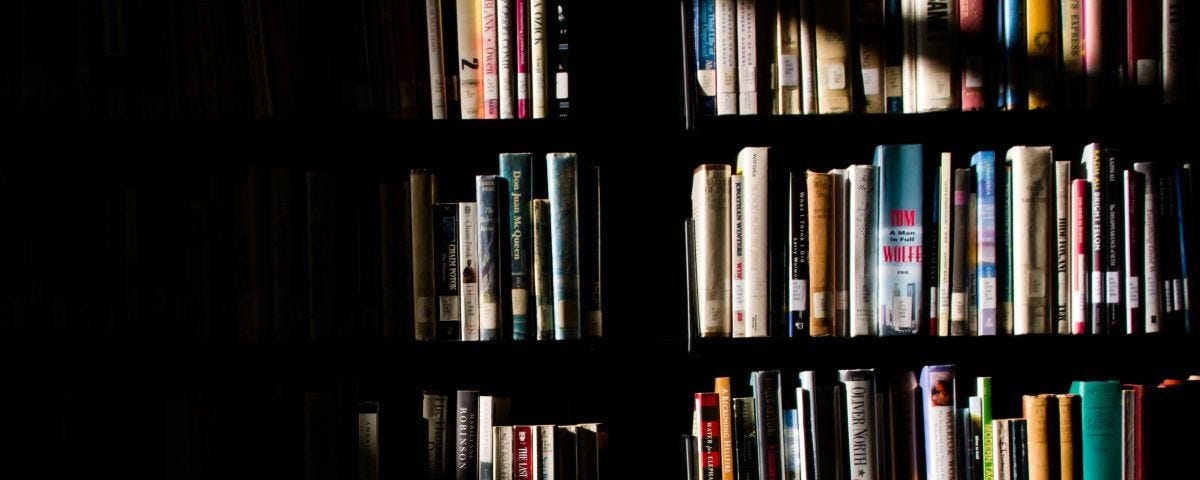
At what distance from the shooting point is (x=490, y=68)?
4.13 feet

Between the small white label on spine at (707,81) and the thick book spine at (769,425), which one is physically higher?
the small white label on spine at (707,81)

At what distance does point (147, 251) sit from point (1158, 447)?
58.8 inches

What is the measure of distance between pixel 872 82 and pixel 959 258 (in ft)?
0.93

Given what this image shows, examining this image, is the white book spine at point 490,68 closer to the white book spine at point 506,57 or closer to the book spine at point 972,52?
the white book spine at point 506,57

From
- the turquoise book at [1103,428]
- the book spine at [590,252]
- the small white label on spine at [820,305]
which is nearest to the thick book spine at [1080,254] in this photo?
the turquoise book at [1103,428]

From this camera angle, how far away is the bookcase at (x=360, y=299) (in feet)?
4.13

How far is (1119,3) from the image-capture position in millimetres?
1254

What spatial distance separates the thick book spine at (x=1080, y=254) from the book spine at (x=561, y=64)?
0.74 metres

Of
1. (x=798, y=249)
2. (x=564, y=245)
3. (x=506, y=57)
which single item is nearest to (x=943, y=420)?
(x=798, y=249)

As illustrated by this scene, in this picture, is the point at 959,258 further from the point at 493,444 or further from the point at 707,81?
the point at 493,444

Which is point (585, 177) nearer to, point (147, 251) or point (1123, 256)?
point (147, 251)

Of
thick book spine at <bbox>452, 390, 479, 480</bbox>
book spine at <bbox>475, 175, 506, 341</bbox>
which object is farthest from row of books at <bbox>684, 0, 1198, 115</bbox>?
thick book spine at <bbox>452, 390, 479, 480</bbox>

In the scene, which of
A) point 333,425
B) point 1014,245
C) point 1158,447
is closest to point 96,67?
point 333,425

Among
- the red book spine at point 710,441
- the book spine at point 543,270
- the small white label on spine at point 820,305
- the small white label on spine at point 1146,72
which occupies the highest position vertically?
the small white label on spine at point 1146,72
